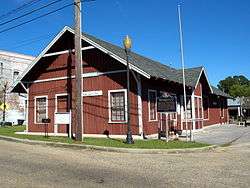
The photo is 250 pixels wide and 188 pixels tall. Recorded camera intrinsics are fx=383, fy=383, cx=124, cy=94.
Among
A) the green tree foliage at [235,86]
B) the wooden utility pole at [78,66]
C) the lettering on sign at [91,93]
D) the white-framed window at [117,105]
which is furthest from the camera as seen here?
the green tree foliage at [235,86]

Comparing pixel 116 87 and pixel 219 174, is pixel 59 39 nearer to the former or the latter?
pixel 116 87

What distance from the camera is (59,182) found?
911 cm

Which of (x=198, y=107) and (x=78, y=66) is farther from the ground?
(x=78, y=66)

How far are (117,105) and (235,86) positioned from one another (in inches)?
2915

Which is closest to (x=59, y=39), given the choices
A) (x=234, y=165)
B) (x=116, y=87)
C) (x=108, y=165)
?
(x=116, y=87)

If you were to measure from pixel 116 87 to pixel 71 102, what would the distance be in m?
3.57

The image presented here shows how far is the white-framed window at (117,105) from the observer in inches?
840

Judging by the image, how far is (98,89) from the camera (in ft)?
73.2

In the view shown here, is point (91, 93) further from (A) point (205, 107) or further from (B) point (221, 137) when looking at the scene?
(A) point (205, 107)

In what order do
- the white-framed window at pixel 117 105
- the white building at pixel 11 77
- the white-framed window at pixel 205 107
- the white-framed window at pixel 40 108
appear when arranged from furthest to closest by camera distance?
the white building at pixel 11 77 → the white-framed window at pixel 205 107 → the white-framed window at pixel 40 108 → the white-framed window at pixel 117 105

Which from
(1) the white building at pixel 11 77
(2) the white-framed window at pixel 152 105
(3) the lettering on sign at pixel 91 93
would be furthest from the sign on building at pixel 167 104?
(1) the white building at pixel 11 77

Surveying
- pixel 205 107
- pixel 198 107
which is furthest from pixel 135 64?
pixel 205 107

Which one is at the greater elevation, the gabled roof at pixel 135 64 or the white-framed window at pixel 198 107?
the gabled roof at pixel 135 64

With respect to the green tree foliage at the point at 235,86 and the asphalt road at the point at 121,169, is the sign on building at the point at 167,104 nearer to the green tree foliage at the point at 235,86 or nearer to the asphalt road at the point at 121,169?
the asphalt road at the point at 121,169
